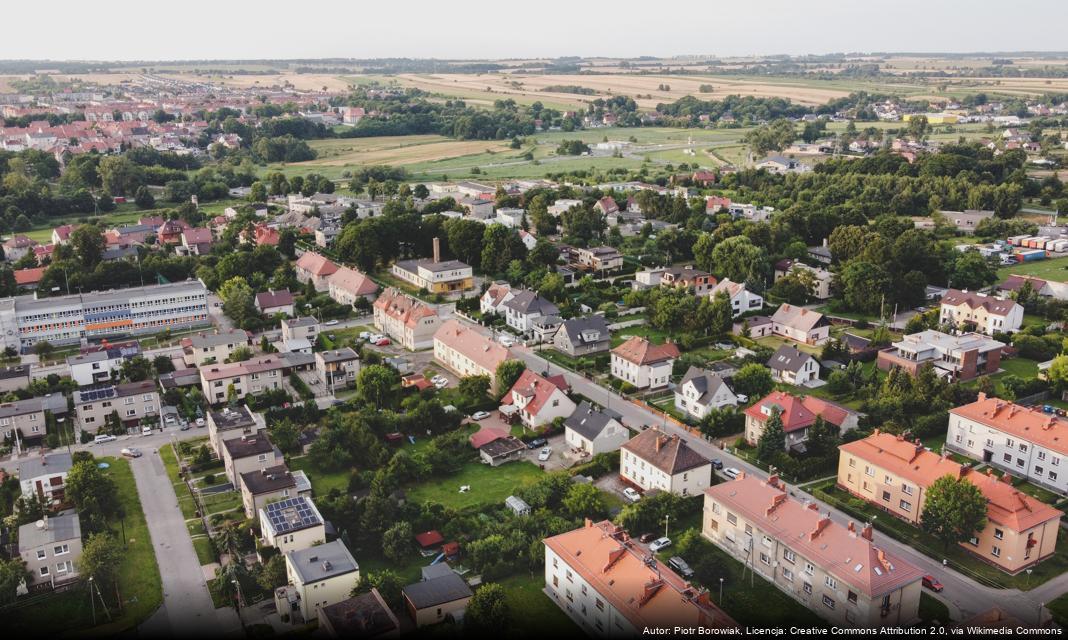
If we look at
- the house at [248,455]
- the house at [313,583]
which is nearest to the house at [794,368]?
the house at [248,455]

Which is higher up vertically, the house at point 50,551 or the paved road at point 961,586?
the house at point 50,551

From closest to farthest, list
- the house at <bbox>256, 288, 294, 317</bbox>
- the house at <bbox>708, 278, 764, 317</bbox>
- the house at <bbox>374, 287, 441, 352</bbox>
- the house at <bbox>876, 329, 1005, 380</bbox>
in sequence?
the house at <bbox>876, 329, 1005, 380</bbox> < the house at <bbox>374, 287, 441, 352</bbox> < the house at <bbox>256, 288, 294, 317</bbox> < the house at <bbox>708, 278, 764, 317</bbox>

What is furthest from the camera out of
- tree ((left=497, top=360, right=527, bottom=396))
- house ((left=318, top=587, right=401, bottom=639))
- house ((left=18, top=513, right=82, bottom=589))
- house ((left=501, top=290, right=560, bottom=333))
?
house ((left=501, top=290, right=560, bottom=333))

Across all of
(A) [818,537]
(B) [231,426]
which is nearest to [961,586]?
(A) [818,537]

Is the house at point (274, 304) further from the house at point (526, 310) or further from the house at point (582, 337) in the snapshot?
the house at point (582, 337)

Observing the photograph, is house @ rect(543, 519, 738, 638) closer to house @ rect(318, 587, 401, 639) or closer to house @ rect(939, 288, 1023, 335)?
house @ rect(318, 587, 401, 639)

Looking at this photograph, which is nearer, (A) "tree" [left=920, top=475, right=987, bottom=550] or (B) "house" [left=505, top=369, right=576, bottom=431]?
(A) "tree" [left=920, top=475, right=987, bottom=550]

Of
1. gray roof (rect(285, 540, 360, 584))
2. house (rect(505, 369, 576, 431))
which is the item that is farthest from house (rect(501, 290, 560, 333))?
gray roof (rect(285, 540, 360, 584))
